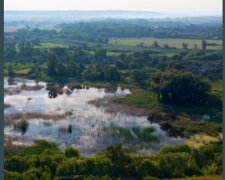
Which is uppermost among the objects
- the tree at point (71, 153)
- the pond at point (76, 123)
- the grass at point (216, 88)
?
the grass at point (216, 88)

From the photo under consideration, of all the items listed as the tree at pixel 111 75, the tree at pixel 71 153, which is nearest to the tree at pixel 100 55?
the tree at pixel 111 75

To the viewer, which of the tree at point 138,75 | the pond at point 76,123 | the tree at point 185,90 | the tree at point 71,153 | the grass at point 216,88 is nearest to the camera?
the tree at point 71,153

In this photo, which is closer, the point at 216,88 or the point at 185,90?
the point at 185,90

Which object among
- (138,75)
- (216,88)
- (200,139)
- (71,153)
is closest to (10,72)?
(138,75)

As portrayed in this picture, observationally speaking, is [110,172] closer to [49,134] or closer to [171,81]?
[49,134]

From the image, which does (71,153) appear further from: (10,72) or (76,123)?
(10,72)

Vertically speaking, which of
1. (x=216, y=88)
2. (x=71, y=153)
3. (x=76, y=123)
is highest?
(x=216, y=88)

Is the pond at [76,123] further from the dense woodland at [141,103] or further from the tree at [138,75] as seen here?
the tree at [138,75]

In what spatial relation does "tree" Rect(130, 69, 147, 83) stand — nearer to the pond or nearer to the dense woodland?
the dense woodland
